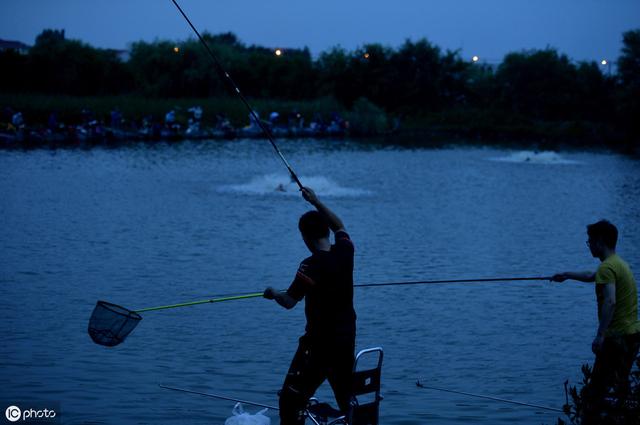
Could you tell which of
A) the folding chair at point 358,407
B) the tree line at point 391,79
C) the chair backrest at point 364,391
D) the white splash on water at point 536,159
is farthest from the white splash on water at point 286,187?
the tree line at point 391,79

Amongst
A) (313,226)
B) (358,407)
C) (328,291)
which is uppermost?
(313,226)

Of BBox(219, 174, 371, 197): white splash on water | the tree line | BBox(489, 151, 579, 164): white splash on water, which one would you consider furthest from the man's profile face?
the tree line

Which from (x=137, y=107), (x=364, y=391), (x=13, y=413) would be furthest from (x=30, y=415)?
(x=137, y=107)

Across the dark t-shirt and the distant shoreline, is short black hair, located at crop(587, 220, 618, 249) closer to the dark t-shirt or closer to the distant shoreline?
the dark t-shirt

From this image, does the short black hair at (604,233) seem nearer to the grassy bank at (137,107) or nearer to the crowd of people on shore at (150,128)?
the crowd of people on shore at (150,128)

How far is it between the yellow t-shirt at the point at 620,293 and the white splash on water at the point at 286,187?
2199 cm

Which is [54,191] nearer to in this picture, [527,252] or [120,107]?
[527,252]

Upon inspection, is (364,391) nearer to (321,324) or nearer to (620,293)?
(321,324)

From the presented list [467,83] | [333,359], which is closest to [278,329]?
[333,359]

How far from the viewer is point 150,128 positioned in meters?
54.1

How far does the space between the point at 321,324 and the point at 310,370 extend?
1.05 feet

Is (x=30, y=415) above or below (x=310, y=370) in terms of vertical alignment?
below

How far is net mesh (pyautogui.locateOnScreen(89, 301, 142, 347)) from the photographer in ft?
22.2

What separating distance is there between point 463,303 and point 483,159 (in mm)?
36898
